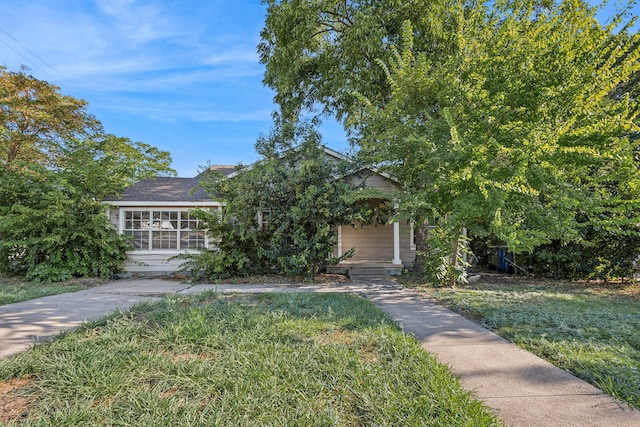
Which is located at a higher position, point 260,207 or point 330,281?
point 260,207

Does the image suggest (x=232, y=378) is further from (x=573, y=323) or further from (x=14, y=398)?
(x=573, y=323)

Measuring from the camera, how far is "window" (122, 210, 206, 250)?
11086 millimetres

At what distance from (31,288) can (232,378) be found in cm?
823

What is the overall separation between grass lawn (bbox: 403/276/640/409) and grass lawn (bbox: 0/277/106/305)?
8.25 m

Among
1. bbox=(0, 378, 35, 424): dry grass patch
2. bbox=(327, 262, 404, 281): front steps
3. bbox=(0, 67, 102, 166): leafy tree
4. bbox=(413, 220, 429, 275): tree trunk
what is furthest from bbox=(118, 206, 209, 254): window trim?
bbox=(0, 378, 35, 424): dry grass patch

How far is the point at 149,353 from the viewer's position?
10.8 feet

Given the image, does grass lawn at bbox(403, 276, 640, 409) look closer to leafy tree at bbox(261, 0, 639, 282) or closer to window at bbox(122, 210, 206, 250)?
leafy tree at bbox(261, 0, 639, 282)

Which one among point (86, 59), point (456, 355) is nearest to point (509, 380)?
point (456, 355)

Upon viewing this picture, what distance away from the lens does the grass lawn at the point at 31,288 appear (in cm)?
655

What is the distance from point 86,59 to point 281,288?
1105cm

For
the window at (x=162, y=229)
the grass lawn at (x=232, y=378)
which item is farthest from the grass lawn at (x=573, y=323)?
the window at (x=162, y=229)

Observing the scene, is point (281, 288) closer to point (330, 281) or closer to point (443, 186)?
point (330, 281)

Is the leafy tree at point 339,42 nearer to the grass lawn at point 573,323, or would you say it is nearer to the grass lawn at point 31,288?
the grass lawn at point 573,323

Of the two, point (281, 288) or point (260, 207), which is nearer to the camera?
point (281, 288)
